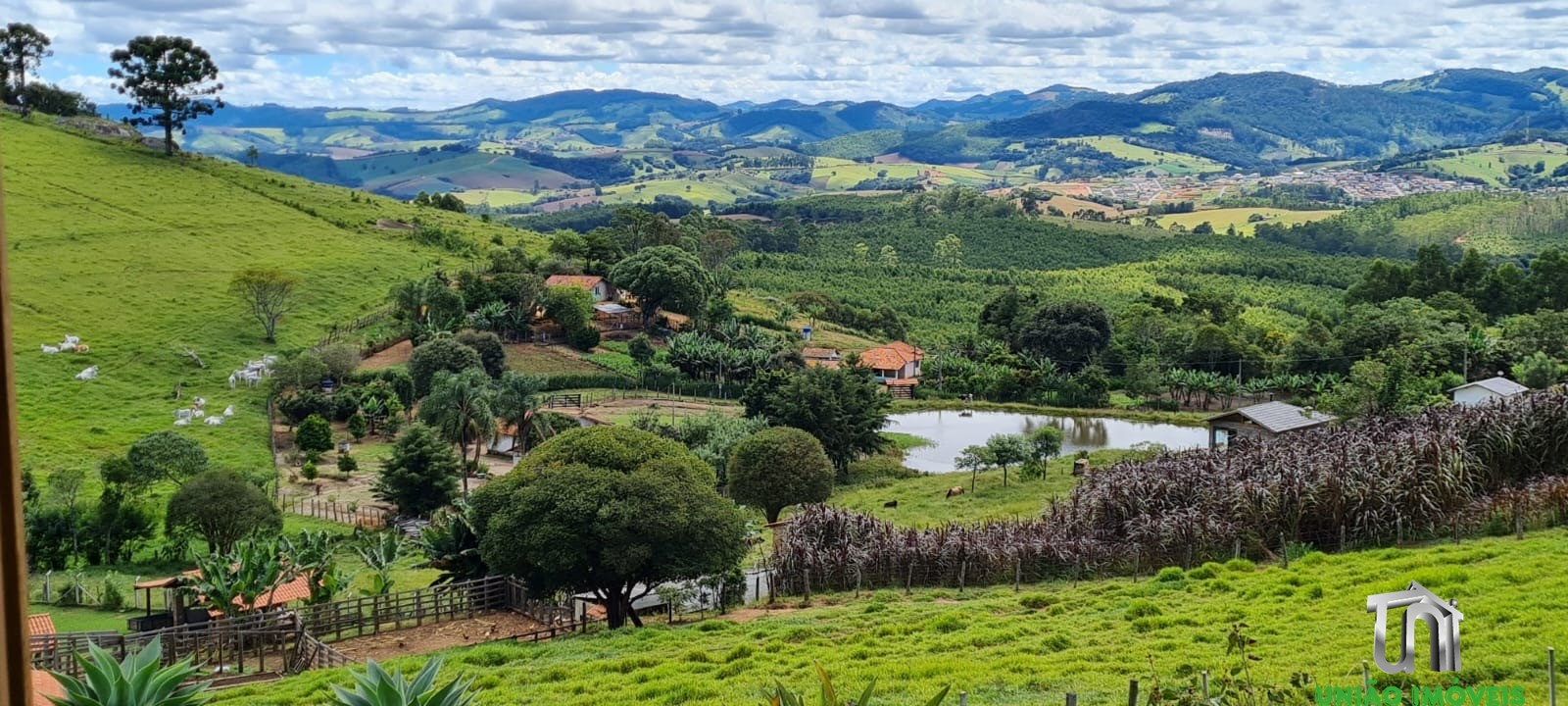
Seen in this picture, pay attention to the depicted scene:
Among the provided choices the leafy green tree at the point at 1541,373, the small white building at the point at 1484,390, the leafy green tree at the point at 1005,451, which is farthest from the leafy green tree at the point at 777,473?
the leafy green tree at the point at 1541,373

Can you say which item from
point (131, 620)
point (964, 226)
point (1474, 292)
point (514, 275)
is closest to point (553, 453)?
point (131, 620)

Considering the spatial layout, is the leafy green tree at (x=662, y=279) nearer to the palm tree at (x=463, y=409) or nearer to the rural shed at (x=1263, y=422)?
the palm tree at (x=463, y=409)

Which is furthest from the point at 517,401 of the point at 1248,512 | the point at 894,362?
the point at 894,362

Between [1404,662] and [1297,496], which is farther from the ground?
[1404,662]

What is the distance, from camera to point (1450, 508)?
1959 cm

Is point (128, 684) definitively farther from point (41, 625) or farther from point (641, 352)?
point (641, 352)

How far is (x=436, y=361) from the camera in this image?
41906 millimetres

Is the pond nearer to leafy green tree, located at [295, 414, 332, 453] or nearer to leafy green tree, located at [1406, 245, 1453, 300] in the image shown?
leafy green tree, located at [295, 414, 332, 453]

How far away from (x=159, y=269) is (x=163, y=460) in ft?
86.2

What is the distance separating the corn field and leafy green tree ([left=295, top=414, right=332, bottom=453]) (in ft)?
65.7

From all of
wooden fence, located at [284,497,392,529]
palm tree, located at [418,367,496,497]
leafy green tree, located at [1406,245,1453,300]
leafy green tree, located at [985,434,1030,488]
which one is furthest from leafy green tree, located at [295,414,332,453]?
leafy green tree, located at [1406,245,1453,300]

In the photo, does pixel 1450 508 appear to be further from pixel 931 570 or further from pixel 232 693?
pixel 232 693

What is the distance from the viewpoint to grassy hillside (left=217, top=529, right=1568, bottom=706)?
1187cm

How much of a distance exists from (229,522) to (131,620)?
5.94 metres
